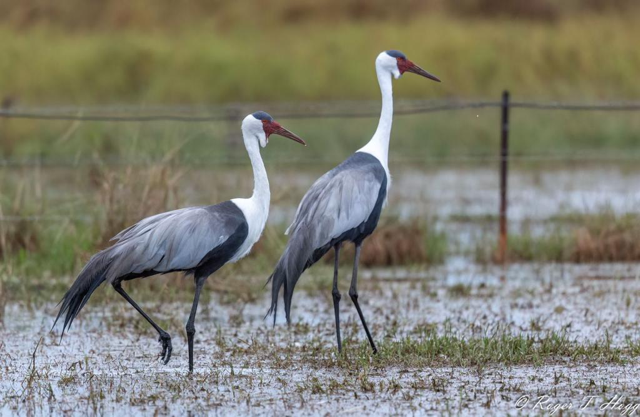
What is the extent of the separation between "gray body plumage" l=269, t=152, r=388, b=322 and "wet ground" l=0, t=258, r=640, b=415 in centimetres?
54

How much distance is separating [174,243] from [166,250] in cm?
6

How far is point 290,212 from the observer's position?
11898 millimetres

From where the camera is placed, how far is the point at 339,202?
285 inches

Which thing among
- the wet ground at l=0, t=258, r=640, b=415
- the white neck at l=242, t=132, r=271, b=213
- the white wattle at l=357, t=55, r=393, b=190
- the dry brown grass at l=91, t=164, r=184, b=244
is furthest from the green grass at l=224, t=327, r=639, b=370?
the dry brown grass at l=91, t=164, r=184, b=244

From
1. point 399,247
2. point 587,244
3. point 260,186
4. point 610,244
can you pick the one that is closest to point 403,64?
point 260,186

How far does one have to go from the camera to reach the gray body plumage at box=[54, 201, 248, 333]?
6.77 m

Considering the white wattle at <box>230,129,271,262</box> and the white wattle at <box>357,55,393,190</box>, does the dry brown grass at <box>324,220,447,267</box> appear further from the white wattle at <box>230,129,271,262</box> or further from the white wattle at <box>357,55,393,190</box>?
the white wattle at <box>230,129,271,262</box>

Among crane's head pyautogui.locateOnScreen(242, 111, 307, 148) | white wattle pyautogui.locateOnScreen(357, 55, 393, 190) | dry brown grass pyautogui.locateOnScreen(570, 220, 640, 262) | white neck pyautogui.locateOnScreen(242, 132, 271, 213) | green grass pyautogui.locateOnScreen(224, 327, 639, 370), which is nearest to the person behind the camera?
green grass pyautogui.locateOnScreen(224, 327, 639, 370)

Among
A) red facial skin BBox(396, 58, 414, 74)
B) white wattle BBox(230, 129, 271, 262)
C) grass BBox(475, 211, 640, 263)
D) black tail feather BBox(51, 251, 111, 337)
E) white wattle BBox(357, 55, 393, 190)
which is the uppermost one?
red facial skin BBox(396, 58, 414, 74)

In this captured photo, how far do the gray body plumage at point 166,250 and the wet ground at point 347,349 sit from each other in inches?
18.5

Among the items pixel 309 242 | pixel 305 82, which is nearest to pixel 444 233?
pixel 309 242

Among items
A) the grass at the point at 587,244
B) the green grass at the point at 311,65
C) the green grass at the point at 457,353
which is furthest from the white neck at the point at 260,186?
the green grass at the point at 311,65

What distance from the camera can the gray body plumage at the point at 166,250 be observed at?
6.77m

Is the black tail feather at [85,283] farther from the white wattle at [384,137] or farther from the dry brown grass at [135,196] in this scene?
the dry brown grass at [135,196]
